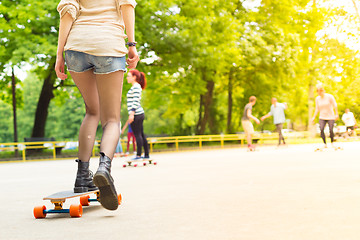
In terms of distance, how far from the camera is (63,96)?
29.4 meters

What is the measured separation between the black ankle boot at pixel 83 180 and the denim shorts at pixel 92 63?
93 centimetres

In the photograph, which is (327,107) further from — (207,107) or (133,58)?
(207,107)

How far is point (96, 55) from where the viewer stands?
14.8 feet

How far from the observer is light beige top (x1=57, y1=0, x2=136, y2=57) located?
14.8 feet

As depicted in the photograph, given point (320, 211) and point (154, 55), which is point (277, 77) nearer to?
point (154, 55)

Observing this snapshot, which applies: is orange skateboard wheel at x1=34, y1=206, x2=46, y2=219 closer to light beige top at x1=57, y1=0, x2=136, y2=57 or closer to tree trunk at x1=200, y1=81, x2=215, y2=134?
light beige top at x1=57, y1=0, x2=136, y2=57

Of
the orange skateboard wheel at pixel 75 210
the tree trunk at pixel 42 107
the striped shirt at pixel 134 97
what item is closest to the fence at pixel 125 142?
the tree trunk at pixel 42 107

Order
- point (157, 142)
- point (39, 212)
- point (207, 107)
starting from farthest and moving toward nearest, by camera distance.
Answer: point (207, 107) → point (157, 142) → point (39, 212)

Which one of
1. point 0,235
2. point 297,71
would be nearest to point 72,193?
point 0,235

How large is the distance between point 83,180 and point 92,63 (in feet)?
3.72

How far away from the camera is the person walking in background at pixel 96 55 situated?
14.8ft

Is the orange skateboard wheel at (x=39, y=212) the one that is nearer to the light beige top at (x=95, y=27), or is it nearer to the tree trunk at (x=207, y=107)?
the light beige top at (x=95, y=27)

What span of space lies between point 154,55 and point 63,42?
19.8 m

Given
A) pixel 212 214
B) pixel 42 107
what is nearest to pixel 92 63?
pixel 212 214
